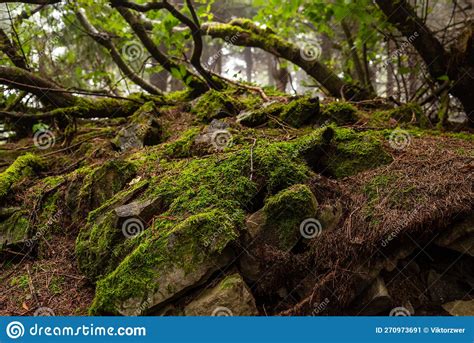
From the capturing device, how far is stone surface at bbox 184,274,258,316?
262cm

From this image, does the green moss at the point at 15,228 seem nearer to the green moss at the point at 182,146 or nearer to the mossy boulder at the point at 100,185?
the mossy boulder at the point at 100,185

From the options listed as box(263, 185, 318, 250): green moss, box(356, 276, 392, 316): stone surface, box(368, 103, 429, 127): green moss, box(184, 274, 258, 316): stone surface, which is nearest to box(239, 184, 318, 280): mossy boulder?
box(263, 185, 318, 250): green moss

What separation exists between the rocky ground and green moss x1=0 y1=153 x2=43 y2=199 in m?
0.02

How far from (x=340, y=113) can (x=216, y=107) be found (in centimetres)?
185

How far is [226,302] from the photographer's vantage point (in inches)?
103

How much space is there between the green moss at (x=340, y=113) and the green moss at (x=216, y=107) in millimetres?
1381

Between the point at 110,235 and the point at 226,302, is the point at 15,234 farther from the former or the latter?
the point at 226,302

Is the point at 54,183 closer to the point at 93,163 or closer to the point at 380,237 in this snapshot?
the point at 93,163

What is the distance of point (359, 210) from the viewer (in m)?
3.09

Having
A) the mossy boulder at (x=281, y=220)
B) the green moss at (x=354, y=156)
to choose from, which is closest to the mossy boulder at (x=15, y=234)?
the mossy boulder at (x=281, y=220)

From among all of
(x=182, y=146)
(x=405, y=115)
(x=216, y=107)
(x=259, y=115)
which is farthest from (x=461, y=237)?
(x=216, y=107)

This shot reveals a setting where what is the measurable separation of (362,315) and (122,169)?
2.88 meters

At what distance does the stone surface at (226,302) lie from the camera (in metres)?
2.62

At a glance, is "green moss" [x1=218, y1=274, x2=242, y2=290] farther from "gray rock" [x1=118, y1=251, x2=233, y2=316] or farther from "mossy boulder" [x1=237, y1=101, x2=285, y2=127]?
"mossy boulder" [x1=237, y1=101, x2=285, y2=127]
